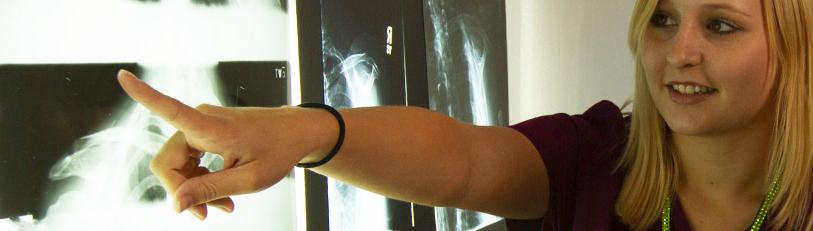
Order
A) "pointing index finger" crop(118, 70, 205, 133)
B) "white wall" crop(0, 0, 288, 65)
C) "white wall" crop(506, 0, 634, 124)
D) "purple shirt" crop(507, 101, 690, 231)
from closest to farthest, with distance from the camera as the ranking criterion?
"pointing index finger" crop(118, 70, 205, 133) → "white wall" crop(0, 0, 288, 65) → "purple shirt" crop(507, 101, 690, 231) → "white wall" crop(506, 0, 634, 124)

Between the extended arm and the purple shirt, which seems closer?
the extended arm

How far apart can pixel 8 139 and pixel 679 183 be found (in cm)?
81

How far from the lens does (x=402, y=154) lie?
93 centimetres

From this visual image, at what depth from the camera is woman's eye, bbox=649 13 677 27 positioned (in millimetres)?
1069

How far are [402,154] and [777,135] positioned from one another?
478 millimetres

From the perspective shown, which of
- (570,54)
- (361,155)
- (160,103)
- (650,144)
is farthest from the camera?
(570,54)

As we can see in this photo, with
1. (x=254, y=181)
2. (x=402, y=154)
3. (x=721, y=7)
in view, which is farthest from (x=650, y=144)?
(x=254, y=181)

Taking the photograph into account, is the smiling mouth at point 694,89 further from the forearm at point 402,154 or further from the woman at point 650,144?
the forearm at point 402,154

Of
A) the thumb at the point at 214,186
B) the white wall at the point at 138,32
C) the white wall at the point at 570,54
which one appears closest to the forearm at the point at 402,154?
the thumb at the point at 214,186

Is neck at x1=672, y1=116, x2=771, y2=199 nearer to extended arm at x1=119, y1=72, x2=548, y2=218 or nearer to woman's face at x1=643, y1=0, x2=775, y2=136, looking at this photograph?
woman's face at x1=643, y1=0, x2=775, y2=136

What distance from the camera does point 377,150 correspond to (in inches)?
35.2

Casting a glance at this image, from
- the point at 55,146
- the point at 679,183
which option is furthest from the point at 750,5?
the point at 55,146

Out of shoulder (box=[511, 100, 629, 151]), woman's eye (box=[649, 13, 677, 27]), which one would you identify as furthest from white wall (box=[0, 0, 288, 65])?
woman's eye (box=[649, 13, 677, 27])

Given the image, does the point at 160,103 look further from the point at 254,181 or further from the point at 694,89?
the point at 694,89
